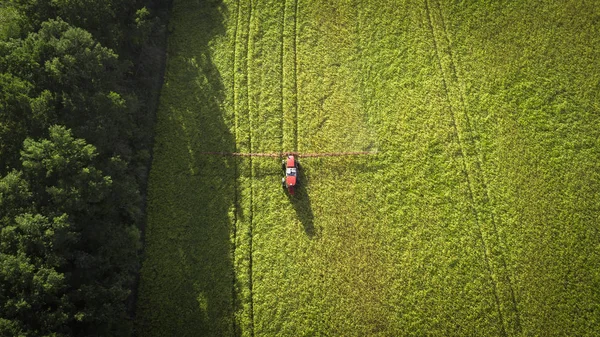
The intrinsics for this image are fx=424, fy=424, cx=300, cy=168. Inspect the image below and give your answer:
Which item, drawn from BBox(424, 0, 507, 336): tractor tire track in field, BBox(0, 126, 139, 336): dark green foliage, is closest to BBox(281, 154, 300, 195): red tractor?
BBox(0, 126, 139, 336): dark green foliage

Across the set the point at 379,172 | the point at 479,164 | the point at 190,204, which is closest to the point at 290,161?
the point at 379,172

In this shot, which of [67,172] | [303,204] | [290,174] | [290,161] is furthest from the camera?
[290,161]

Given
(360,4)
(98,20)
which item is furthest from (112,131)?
(360,4)

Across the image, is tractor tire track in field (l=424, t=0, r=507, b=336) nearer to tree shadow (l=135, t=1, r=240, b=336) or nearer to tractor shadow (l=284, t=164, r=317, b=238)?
tractor shadow (l=284, t=164, r=317, b=238)

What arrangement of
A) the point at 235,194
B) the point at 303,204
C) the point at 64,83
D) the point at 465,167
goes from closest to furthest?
the point at 64,83 < the point at 303,204 < the point at 235,194 < the point at 465,167

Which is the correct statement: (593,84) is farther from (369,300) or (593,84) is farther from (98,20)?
(98,20)

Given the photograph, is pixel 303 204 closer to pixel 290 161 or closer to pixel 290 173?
pixel 290 173
